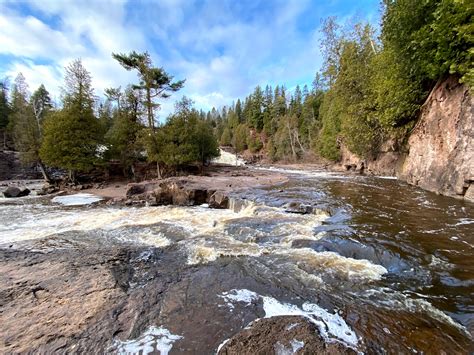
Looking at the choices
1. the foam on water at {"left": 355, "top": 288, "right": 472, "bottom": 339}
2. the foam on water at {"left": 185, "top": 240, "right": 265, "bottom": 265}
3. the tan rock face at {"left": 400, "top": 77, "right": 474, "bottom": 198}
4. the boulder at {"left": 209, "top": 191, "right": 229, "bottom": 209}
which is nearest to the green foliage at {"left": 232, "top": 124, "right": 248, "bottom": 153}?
the boulder at {"left": 209, "top": 191, "right": 229, "bottom": 209}

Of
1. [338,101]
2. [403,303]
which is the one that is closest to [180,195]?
[403,303]

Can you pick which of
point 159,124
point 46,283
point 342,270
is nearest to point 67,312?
point 46,283

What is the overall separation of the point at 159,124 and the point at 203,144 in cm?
874

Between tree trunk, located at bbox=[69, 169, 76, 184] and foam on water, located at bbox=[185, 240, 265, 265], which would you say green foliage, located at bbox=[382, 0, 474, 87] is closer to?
foam on water, located at bbox=[185, 240, 265, 265]

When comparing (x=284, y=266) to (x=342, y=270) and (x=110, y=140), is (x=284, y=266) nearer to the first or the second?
(x=342, y=270)

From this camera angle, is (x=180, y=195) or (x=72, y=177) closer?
(x=180, y=195)

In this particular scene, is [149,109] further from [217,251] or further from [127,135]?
[217,251]

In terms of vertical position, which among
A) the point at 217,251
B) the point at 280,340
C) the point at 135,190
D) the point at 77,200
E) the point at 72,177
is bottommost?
the point at 77,200

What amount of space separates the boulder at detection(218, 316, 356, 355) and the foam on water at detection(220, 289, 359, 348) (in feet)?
0.56

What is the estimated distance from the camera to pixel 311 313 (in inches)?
141

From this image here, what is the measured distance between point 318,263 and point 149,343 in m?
3.77

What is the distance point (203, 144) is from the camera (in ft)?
106

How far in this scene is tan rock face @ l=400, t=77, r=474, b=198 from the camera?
910 cm

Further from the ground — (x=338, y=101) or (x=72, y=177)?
(x=338, y=101)
